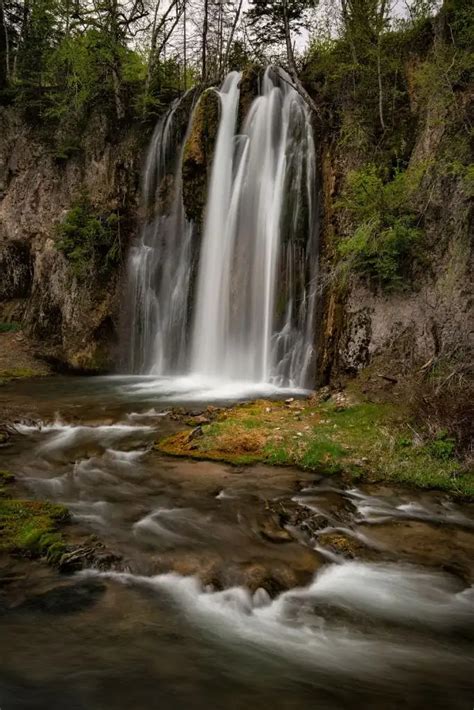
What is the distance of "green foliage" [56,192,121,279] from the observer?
56.0 feet

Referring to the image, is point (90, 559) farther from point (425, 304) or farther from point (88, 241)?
point (88, 241)

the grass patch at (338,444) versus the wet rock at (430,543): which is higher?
the grass patch at (338,444)

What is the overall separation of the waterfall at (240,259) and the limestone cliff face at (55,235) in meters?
1.08

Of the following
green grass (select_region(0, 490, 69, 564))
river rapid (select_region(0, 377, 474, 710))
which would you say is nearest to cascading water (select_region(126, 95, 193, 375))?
river rapid (select_region(0, 377, 474, 710))

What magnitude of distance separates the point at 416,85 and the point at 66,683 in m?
12.9

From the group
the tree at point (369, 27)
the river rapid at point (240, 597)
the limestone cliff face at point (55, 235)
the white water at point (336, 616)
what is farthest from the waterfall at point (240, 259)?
the white water at point (336, 616)

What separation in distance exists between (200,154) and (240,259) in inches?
159

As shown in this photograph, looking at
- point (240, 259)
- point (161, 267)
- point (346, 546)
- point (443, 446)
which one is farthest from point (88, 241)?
point (346, 546)

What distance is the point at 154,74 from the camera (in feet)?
62.3

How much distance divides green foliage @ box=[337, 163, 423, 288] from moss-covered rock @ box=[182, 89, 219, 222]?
23.3 ft

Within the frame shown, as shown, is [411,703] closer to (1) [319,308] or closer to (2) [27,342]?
(1) [319,308]

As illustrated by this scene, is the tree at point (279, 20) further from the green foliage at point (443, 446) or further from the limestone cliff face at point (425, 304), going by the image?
the green foliage at point (443, 446)

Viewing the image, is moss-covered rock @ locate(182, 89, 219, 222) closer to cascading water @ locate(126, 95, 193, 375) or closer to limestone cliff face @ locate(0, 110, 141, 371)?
cascading water @ locate(126, 95, 193, 375)

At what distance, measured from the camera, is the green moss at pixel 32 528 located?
4270mm
